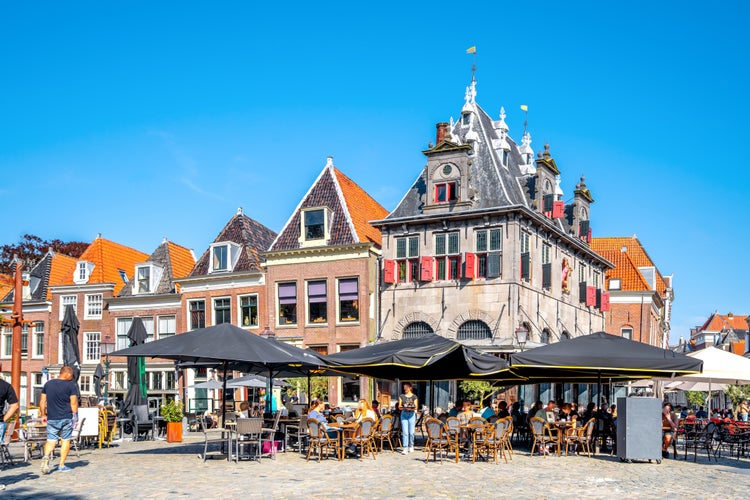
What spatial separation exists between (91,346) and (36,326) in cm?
446

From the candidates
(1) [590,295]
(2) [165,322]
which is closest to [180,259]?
(2) [165,322]

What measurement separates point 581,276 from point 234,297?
54.4 feet

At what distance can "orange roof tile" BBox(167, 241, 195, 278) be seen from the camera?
40844 mm

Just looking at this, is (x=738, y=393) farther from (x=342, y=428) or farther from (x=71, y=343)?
(x=71, y=343)

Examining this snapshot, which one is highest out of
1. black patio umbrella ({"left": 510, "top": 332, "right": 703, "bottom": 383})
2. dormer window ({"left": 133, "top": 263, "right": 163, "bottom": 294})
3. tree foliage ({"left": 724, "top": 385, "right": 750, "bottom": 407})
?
dormer window ({"left": 133, "top": 263, "right": 163, "bottom": 294})

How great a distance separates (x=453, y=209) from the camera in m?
32.8

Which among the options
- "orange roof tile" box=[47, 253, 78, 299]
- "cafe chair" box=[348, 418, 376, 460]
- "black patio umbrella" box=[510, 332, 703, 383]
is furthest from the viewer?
"orange roof tile" box=[47, 253, 78, 299]

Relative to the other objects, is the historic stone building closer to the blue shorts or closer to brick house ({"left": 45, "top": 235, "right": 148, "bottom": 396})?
brick house ({"left": 45, "top": 235, "right": 148, "bottom": 396})

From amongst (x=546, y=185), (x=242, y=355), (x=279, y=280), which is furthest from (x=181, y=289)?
(x=242, y=355)

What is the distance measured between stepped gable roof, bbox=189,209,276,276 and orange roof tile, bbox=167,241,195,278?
2447mm

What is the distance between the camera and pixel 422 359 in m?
15.9

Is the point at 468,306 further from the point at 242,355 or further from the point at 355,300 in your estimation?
the point at 242,355

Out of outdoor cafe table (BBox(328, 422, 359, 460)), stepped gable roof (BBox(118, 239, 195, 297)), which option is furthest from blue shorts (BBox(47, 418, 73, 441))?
stepped gable roof (BBox(118, 239, 195, 297))

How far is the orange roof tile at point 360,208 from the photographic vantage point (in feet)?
115
